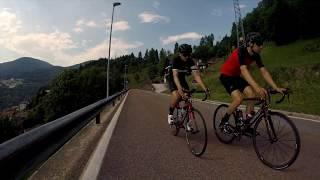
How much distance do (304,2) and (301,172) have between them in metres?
101

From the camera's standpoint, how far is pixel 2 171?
346 centimetres

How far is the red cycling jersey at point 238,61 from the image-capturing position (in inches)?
267

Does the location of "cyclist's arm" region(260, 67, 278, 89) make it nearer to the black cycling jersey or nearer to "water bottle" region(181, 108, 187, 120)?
the black cycling jersey

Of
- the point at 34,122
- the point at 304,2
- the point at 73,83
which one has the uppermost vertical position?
the point at 304,2

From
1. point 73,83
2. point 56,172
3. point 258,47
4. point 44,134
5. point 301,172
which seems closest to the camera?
point 44,134

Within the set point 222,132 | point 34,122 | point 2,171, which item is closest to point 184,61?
point 222,132

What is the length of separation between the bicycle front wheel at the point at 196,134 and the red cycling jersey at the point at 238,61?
3.33ft

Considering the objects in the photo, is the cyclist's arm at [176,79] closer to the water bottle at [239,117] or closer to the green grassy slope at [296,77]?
the water bottle at [239,117]

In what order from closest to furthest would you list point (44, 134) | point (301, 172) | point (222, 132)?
1. point (44, 134)
2. point (301, 172)
3. point (222, 132)

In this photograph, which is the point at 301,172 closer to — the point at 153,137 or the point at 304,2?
the point at 153,137

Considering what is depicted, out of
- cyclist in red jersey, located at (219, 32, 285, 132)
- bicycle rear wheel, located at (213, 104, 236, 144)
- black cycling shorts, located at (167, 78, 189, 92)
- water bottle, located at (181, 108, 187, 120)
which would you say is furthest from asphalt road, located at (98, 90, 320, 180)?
black cycling shorts, located at (167, 78, 189, 92)

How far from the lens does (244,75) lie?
6664 millimetres

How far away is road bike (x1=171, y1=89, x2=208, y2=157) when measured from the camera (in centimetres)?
695

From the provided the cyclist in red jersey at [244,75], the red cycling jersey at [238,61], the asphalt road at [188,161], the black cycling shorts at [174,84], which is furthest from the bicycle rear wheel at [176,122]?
the red cycling jersey at [238,61]
